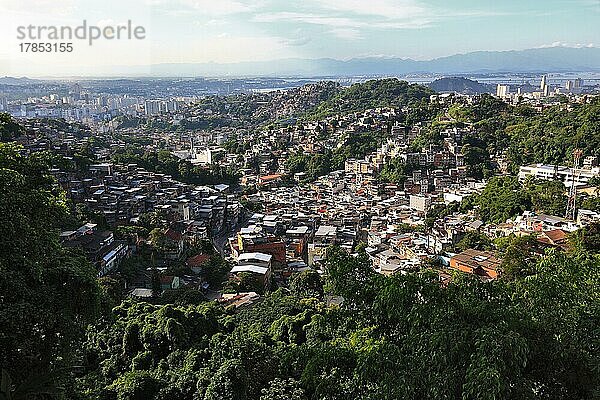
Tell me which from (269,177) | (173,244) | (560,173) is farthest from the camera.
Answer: (269,177)

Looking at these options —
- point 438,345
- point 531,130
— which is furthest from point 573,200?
point 438,345

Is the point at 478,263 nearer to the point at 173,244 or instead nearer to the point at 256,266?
the point at 256,266

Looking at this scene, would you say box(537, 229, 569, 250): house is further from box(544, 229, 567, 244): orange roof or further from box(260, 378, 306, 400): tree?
box(260, 378, 306, 400): tree

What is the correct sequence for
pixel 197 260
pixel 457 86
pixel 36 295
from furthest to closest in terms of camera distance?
pixel 457 86 < pixel 197 260 < pixel 36 295

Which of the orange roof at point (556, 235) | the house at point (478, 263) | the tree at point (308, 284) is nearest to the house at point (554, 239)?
the orange roof at point (556, 235)

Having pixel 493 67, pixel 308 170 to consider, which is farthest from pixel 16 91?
pixel 493 67

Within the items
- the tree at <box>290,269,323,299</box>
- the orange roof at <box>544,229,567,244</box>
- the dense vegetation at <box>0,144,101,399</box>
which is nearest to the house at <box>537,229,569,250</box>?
the orange roof at <box>544,229,567,244</box>

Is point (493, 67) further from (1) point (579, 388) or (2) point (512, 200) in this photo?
(1) point (579, 388)

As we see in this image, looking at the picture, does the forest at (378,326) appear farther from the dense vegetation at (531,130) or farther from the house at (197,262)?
the dense vegetation at (531,130)
